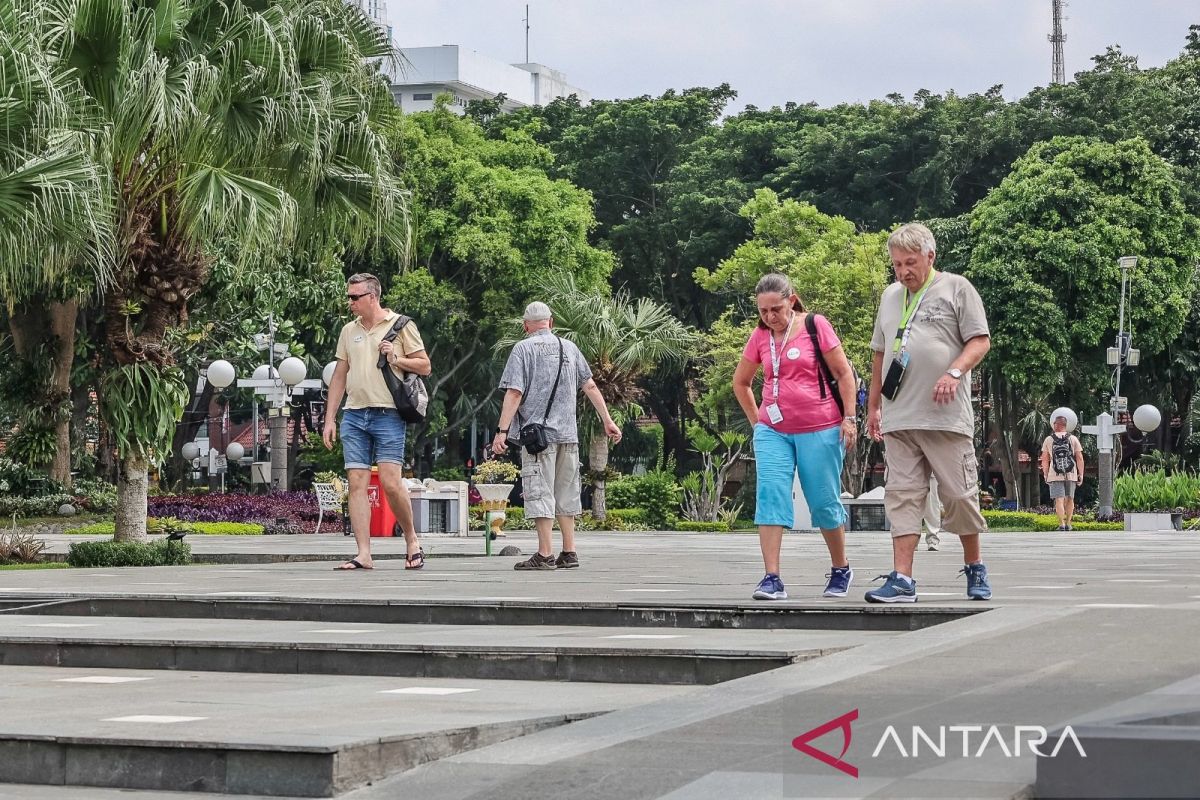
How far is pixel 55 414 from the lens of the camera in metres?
30.9

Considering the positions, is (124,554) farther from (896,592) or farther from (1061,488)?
(1061,488)

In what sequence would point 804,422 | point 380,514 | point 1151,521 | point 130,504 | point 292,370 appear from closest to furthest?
point 804,422, point 130,504, point 380,514, point 292,370, point 1151,521

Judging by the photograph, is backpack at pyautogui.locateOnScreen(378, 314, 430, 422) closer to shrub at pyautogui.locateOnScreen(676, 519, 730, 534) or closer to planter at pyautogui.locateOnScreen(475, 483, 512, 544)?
planter at pyautogui.locateOnScreen(475, 483, 512, 544)

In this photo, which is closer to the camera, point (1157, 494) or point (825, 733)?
point (825, 733)

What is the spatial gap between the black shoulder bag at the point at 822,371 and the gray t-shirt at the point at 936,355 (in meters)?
0.67

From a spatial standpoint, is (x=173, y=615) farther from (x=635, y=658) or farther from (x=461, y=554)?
(x=461, y=554)

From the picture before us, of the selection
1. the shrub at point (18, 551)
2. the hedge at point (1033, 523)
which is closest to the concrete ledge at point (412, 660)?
the shrub at point (18, 551)

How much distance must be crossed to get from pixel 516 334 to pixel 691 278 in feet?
50.5

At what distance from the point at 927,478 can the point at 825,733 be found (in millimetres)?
3923

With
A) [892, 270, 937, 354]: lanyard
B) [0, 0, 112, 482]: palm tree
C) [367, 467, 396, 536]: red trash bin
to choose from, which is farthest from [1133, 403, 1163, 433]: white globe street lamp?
[892, 270, 937, 354]: lanyard

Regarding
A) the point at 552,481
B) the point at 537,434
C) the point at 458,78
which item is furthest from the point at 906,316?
the point at 458,78

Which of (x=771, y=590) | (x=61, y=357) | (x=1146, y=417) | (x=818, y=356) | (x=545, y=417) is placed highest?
(x=61, y=357)

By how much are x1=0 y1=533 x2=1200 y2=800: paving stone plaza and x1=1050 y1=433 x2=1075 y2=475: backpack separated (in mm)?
19298

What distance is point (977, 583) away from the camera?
26.9 ft
